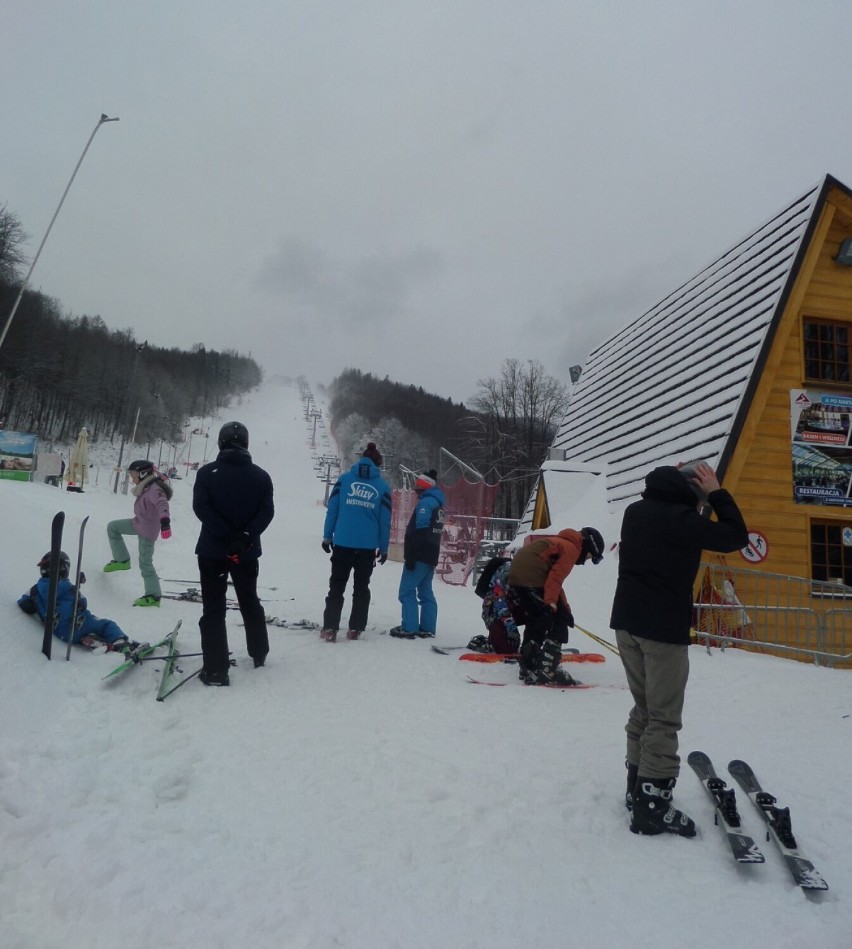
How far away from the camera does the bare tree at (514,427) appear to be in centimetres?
4241

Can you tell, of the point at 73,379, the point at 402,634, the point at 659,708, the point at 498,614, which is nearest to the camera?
the point at 659,708

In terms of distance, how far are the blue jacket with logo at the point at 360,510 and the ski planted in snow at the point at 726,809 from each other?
12.9 feet

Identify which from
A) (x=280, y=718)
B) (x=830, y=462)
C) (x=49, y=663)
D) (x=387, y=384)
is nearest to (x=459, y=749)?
(x=280, y=718)

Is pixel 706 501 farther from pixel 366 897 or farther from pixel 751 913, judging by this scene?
pixel 366 897

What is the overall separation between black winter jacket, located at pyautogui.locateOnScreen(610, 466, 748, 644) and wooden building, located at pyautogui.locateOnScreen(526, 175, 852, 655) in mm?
7561

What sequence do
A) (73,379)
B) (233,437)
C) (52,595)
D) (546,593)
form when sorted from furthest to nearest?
1. (73,379)
2. (546,593)
3. (233,437)
4. (52,595)

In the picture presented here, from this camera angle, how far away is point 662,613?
3.22 metres

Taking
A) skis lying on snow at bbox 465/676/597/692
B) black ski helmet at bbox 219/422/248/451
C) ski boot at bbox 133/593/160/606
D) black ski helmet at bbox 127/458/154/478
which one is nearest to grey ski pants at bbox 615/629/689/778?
skis lying on snow at bbox 465/676/597/692

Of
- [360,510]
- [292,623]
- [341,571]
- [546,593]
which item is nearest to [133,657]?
[341,571]

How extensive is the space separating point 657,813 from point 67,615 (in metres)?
4.40

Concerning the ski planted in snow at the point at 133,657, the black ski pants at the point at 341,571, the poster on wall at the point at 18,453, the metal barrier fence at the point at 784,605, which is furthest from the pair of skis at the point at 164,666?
the poster on wall at the point at 18,453

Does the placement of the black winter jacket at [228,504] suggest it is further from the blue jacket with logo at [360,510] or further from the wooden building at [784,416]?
the wooden building at [784,416]

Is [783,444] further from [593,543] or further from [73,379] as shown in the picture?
[73,379]

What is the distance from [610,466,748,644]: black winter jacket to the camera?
322 cm
